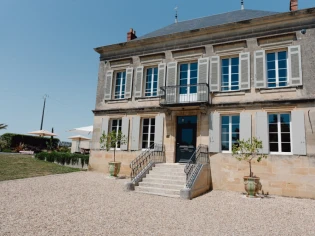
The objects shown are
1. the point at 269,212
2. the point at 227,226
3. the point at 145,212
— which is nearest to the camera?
the point at 227,226

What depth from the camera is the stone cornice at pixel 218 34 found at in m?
8.84

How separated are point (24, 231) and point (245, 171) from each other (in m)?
7.52

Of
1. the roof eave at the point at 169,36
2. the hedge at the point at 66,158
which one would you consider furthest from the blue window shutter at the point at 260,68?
the hedge at the point at 66,158

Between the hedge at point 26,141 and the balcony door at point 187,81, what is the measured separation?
55.7 ft

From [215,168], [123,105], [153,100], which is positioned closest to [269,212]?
[215,168]

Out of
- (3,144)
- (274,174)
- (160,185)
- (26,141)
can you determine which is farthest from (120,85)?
(26,141)

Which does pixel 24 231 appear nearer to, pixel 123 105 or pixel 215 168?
pixel 215 168

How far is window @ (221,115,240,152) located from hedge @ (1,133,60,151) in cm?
1855

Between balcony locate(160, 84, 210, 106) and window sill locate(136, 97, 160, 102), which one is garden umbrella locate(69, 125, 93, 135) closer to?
window sill locate(136, 97, 160, 102)

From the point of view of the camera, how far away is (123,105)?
11805 millimetres

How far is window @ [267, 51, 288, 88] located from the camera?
8.97m

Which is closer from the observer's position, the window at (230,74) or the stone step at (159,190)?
the stone step at (159,190)

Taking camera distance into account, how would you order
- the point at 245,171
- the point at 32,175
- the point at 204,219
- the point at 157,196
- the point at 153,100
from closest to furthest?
the point at 204,219
the point at 157,196
the point at 245,171
the point at 32,175
the point at 153,100

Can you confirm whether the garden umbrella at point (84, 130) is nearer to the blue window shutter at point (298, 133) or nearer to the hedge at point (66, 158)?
the hedge at point (66, 158)
